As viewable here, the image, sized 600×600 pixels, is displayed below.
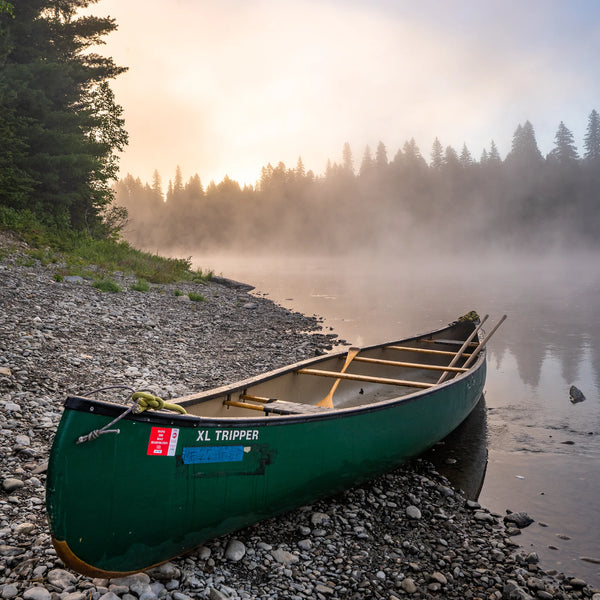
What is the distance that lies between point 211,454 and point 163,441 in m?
0.48

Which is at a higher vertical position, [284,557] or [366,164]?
[366,164]

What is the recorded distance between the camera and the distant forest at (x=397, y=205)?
10112cm

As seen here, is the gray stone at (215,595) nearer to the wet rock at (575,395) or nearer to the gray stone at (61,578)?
the gray stone at (61,578)

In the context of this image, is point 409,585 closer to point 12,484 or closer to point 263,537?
point 263,537

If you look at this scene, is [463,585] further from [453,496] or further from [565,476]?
[565,476]

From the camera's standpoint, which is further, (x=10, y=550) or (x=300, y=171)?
(x=300, y=171)

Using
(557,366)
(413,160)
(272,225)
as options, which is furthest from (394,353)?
(272,225)

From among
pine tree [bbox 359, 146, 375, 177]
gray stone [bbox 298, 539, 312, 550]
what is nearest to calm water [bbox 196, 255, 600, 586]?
gray stone [bbox 298, 539, 312, 550]

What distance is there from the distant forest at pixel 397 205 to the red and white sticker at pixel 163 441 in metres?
109

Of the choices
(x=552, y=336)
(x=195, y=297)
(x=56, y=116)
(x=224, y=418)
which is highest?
(x=56, y=116)

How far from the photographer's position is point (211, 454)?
13.5ft

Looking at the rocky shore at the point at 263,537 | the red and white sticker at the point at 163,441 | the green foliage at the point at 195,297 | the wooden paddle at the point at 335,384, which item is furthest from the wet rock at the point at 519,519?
the green foliage at the point at 195,297

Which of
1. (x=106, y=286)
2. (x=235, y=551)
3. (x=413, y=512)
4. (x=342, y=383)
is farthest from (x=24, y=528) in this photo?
(x=106, y=286)

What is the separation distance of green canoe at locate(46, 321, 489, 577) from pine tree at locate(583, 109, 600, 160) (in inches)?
4531
